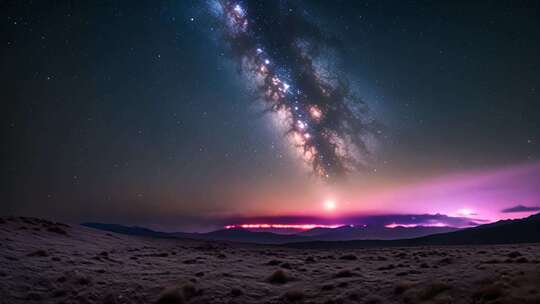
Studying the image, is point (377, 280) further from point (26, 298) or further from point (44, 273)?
point (44, 273)

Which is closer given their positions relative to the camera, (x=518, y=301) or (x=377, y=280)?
(x=518, y=301)

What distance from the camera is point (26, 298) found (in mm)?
16797

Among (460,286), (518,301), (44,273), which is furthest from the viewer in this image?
(44,273)

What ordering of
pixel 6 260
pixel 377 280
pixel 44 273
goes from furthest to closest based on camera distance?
pixel 6 260, pixel 44 273, pixel 377 280

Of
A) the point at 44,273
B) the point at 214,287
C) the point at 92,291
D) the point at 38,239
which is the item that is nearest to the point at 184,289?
the point at 214,287

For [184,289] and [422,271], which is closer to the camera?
[184,289]

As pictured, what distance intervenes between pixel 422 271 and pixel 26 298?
2131 centimetres

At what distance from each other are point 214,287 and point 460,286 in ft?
39.5

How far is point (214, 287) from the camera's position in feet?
62.5

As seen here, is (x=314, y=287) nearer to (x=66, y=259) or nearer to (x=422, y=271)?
(x=422, y=271)

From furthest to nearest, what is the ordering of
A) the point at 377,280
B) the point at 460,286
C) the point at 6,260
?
the point at 6,260, the point at 377,280, the point at 460,286

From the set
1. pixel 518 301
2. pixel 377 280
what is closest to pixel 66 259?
pixel 377 280

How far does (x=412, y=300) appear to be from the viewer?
15.0 m

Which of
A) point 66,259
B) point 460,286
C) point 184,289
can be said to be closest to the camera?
point 460,286
